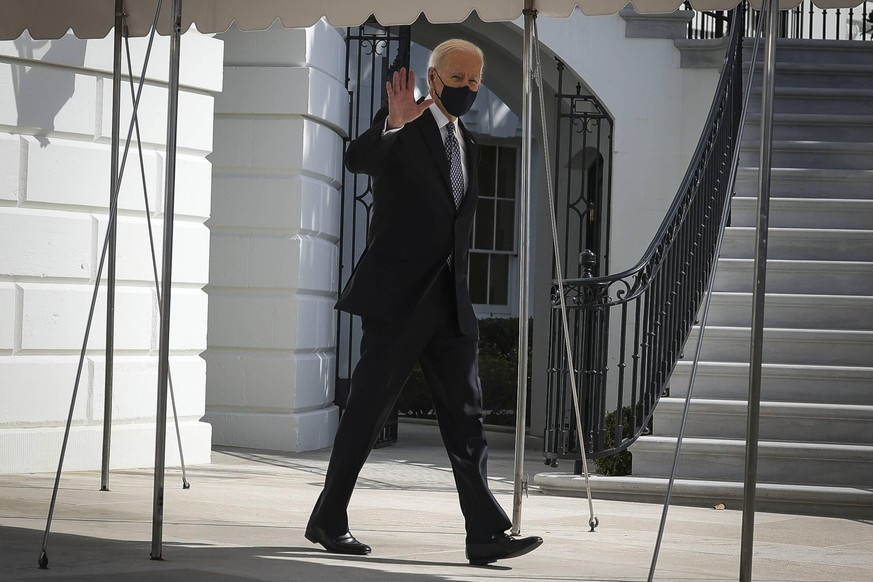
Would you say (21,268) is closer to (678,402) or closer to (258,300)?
(258,300)

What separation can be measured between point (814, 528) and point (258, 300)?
4.94 meters

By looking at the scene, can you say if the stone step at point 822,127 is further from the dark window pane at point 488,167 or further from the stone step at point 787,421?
the dark window pane at point 488,167

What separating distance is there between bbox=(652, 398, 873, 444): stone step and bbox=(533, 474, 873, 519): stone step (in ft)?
1.47

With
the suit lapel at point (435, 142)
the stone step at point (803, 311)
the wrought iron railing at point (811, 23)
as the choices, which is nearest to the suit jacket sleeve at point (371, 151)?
the suit lapel at point (435, 142)

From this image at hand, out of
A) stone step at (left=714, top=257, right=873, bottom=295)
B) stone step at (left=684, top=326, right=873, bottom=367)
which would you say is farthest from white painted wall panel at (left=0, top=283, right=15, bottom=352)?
stone step at (left=714, top=257, right=873, bottom=295)

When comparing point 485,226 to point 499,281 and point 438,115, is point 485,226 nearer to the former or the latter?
point 499,281

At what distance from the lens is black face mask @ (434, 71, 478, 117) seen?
14.9 ft

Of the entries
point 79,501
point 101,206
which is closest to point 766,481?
point 79,501

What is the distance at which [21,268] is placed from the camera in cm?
711

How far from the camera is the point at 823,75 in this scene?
11.0 metres

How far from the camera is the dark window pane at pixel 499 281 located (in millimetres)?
18969

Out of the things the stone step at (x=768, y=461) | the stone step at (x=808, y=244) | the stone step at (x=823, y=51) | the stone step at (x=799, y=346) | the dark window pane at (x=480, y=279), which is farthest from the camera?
the dark window pane at (x=480, y=279)

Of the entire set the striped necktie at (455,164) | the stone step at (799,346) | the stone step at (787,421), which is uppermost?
the striped necktie at (455,164)

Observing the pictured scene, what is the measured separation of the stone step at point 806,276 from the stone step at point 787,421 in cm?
→ 130
